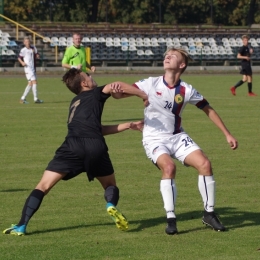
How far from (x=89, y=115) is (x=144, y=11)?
7174 cm

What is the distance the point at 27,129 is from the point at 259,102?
32.6ft

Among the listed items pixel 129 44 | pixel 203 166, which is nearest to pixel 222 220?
pixel 203 166

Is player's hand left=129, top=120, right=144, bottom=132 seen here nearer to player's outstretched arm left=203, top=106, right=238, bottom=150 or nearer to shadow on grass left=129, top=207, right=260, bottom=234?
player's outstretched arm left=203, top=106, right=238, bottom=150

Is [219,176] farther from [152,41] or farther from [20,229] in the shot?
[152,41]

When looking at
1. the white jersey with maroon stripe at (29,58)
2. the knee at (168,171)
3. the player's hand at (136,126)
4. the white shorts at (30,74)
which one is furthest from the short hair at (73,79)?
the white jersey with maroon stripe at (29,58)

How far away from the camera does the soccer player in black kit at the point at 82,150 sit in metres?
7.62

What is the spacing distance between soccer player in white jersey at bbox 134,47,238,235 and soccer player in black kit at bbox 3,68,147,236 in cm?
22

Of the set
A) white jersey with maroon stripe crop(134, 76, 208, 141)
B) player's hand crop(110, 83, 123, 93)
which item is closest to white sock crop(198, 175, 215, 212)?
white jersey with maroon stripe crop(134, 76, 208, 141)

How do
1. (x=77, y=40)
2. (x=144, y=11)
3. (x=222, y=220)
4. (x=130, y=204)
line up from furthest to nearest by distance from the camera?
(x=144, y=11), (x=77, y=40), (x=130, y=204), (x=222, y=220)

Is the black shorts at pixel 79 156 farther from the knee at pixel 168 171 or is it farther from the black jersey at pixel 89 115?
the knee at pixel 168 171

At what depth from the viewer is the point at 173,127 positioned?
792 centimetres

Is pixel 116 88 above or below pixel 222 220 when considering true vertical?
above

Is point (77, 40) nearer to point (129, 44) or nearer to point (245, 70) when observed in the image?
point (245, 70)

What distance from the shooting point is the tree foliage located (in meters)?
78.0
